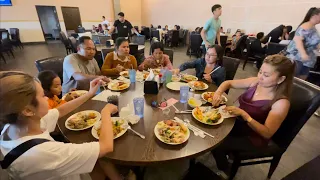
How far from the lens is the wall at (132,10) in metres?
11.2

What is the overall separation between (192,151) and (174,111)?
1.32 ft

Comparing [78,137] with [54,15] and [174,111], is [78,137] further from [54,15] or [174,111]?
[54,15]

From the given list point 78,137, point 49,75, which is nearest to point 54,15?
point 49,75

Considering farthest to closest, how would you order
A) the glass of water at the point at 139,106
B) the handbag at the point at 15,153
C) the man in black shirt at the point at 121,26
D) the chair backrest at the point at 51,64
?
the man in black shirt at the point at 121,26, the chair backrest at the point at 51,64, the glass of water at the point at 139,106, the handbag at the point at 15,153

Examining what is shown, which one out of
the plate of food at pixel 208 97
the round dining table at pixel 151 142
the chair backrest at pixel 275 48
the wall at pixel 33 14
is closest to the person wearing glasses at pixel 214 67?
the plate of food at pixel 208 97

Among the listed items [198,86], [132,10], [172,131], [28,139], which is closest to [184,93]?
[198,86]

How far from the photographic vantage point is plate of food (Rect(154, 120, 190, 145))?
96 centimetres

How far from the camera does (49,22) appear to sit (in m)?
10.2

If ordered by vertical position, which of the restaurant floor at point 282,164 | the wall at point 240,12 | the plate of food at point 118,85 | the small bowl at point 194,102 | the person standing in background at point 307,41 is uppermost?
the wall at point 240,12

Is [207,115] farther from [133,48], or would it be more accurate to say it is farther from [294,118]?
[133,48]

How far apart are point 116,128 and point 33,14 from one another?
34.7ft

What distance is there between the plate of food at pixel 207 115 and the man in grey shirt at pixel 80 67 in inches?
39.0

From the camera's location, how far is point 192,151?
0.91m

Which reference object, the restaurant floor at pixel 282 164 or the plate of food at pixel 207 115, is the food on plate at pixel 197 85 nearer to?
the restaurant floor at pixel 282 164
